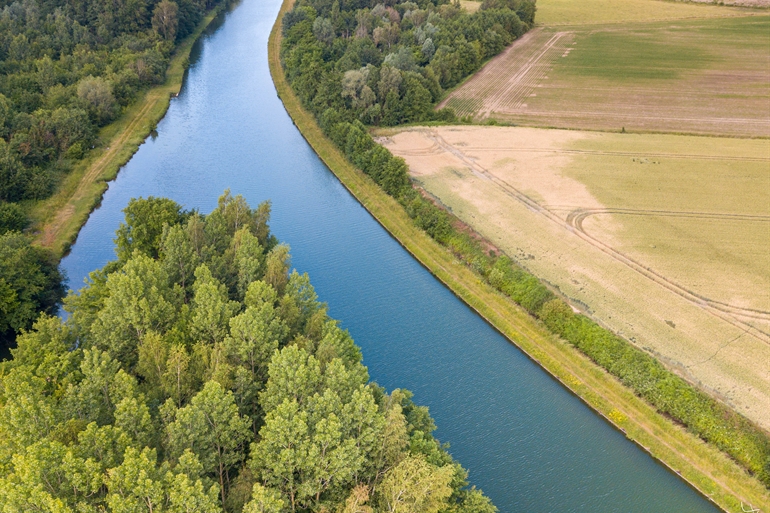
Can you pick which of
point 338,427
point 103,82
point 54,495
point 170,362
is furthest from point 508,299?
point 103,82

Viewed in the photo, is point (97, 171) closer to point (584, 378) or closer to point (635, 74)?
point (584, 378)

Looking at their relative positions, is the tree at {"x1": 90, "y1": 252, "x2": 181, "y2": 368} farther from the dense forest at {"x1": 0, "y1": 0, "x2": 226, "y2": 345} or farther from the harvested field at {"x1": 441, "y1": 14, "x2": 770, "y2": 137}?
the harvested field at {"x1": 441, "y1": 14, "x2": 770, "y2": 137}

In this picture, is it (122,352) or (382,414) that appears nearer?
(382,414)

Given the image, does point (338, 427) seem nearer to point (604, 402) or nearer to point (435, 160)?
point (604, 402)

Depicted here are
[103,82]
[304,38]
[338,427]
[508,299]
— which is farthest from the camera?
[304,38]

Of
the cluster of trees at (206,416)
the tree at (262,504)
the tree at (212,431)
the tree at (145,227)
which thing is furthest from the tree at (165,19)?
the tree at (262,504)

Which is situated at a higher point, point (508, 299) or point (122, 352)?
point (122, 352)

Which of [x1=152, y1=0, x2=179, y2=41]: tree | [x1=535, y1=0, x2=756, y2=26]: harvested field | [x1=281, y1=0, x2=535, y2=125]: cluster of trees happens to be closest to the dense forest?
[x1=152, y1=0, x2=179, y2=41]: tree

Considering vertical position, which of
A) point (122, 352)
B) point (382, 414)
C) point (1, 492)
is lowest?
point (382, 414)

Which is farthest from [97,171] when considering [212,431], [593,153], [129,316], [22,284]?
[593,153]
